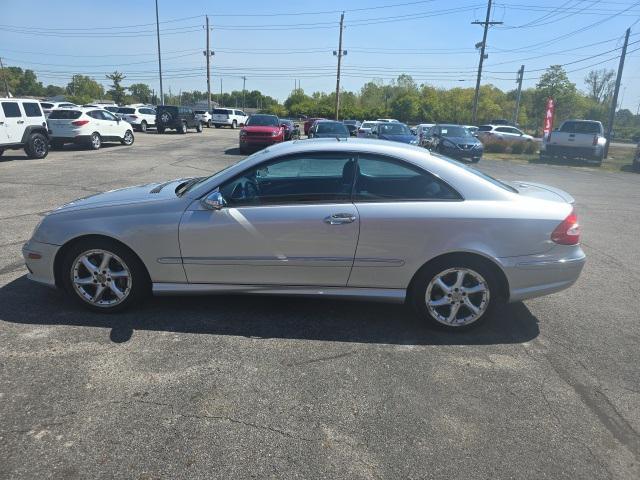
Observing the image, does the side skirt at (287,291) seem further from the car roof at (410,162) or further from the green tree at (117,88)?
the green tree at (117,88)

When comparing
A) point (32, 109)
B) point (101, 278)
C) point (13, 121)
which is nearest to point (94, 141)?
point (32, 109)

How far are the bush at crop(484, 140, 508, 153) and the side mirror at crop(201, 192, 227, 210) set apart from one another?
90.3ft

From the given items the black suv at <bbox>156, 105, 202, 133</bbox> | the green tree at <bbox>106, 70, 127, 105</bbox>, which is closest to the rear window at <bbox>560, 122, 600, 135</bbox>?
the black suv at <bbox>156, 105, 202, 133</bbox>

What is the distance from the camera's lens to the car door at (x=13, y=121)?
14.4 m

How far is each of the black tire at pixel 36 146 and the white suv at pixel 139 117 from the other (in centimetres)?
1913

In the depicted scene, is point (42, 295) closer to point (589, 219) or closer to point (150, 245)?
point (150, 245)

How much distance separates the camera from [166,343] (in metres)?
3.72

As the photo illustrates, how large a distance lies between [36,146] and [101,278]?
14143mm

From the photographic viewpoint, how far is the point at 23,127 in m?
15.1

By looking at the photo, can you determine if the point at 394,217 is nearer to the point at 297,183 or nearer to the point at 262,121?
the point at 297,183

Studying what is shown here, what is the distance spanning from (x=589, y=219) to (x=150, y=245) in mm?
8562

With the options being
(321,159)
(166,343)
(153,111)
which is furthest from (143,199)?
(153,111)

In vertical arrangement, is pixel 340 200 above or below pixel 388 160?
below

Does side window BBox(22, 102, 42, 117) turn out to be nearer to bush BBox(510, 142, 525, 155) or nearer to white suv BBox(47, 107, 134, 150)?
white suv BBox(47, 107, 134, 150)
